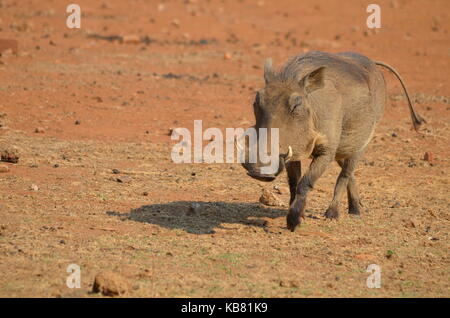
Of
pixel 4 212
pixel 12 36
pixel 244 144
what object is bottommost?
pixel 4 212

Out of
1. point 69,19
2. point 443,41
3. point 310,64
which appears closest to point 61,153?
point 310,64

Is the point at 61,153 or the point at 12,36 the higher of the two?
the point at 12,36

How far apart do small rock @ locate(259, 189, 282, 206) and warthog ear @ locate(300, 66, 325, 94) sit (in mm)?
1346

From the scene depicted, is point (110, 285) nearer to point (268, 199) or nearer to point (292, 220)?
point (292, 220)

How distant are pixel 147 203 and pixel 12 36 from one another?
945 cm

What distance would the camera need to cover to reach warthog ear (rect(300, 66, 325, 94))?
548 centimetres

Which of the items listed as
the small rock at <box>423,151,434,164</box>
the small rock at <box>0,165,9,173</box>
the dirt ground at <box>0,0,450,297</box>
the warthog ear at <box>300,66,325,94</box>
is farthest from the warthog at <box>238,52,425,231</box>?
the small rock at <box>0,165,9,173</box>

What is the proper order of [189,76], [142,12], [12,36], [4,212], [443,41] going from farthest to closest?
[142,12]
[443,41]
[12,36]
[189,76]
[4,212]

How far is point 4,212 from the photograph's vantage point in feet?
18.7

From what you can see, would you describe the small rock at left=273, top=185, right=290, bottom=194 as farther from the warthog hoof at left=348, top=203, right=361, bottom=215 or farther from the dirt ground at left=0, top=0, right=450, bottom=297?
the warthog hoof at left=348, top=203, right=361, bottom=215

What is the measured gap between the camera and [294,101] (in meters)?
5.32

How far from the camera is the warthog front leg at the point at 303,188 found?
562cm

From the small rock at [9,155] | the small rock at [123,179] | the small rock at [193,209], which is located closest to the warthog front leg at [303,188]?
the small rock at [193,209]
